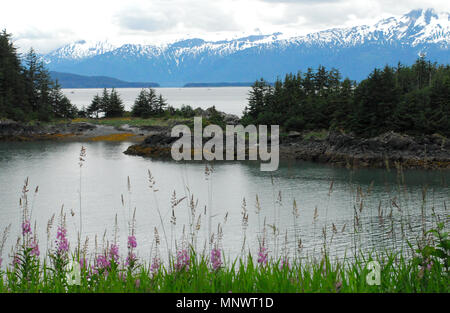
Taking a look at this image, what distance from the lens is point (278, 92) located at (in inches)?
2869

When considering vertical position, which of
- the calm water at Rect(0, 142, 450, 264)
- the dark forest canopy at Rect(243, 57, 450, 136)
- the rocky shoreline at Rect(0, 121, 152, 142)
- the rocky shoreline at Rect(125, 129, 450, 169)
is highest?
the dark forest canopy at Rect(243, 57, 450, 136)

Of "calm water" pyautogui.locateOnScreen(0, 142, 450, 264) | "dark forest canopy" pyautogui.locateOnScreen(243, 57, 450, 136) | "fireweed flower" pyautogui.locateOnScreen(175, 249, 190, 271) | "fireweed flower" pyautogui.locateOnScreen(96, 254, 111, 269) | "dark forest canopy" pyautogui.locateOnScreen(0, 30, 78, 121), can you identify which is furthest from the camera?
"dark forest canopy" pyautogui.locateOnScreen(0, 30, 78, 121)

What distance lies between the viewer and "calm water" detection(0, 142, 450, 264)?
20.9 m

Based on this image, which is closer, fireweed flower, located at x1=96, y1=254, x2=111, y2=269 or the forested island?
fireweed flower, located at x1=96, y1=254, x2=111, y2=269

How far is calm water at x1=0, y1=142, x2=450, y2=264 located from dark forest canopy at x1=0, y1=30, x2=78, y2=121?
22174 millimetres

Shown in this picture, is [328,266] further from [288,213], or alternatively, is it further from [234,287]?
[288,213]

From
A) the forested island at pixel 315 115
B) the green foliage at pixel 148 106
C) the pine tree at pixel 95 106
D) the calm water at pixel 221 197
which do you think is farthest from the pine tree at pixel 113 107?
the calm water at pixel 221 197

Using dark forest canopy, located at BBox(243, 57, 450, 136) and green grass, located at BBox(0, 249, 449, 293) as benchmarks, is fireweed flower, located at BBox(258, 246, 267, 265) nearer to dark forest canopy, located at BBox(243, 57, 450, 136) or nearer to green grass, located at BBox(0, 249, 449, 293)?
green grass, located at BBox(0, 249, 449, 293)

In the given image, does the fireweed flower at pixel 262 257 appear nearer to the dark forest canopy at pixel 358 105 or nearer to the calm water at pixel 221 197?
the calm water at pixel 221 197

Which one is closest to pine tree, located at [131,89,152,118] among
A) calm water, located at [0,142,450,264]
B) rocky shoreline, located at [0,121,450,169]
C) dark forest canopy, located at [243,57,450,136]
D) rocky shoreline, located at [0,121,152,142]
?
rocky shoreline, located at [0,121,152,142]

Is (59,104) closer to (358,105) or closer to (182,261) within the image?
(358,105)

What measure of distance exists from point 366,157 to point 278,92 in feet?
93.2

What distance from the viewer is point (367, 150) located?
1909 inches

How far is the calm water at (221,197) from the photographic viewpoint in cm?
2092
